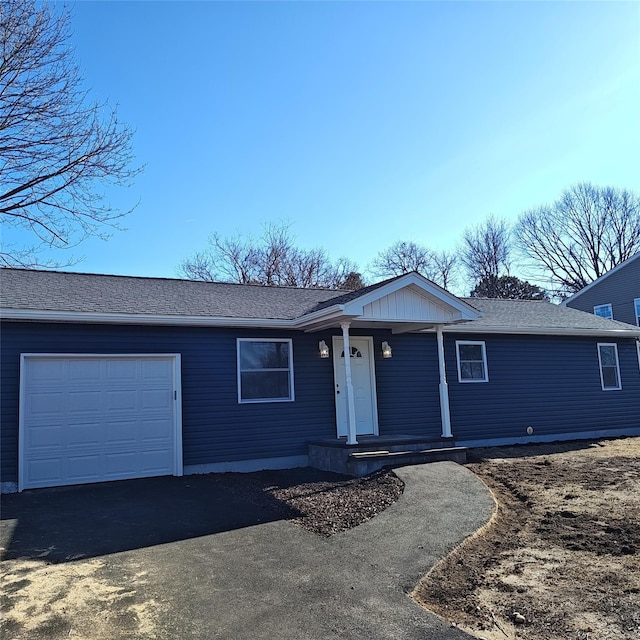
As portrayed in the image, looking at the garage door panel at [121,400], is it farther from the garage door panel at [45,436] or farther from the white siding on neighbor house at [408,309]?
the white siding on neighbor house at [408,309]

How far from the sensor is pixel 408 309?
380 inches

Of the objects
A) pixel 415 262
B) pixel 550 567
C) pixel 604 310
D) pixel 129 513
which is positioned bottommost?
pixel 550 567

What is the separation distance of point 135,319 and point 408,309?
4.76 metres

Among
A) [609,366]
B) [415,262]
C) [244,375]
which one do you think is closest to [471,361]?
[609,366]

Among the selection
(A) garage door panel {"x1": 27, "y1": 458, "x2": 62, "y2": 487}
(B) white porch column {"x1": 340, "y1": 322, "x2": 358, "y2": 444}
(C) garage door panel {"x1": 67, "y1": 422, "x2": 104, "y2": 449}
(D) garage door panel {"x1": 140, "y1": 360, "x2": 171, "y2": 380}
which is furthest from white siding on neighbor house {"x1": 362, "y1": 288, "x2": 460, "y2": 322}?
(A) garage door panel {"x1": 27, "y1": 458, "x2": 62, "y2": 487}

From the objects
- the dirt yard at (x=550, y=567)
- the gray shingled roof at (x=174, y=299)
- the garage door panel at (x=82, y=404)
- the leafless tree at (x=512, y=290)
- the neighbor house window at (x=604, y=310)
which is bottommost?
the dirt yard at (x=550, y=567)

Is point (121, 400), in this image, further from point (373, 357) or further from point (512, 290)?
point (512, 290)

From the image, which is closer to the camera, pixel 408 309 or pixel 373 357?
pixel 408 309

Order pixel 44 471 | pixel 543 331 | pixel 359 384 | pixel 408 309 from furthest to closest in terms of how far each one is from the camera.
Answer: pixel 543 331
pixel 359 384
pixel 408 309
pixel 44 471

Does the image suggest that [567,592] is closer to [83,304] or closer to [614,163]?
[83,304]

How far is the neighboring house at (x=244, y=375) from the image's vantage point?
8.39 metres

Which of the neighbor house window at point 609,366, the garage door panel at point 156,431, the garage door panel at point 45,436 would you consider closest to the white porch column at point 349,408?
the garage door panel at point 156,431

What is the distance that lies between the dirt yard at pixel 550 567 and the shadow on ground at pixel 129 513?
2.48 meters

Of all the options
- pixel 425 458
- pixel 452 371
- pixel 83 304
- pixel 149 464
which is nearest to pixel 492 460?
pixel 425 458
